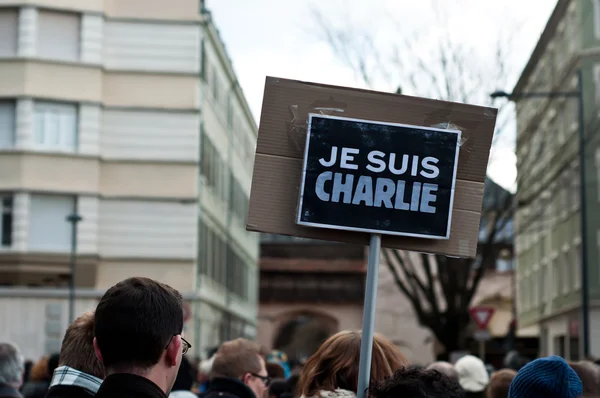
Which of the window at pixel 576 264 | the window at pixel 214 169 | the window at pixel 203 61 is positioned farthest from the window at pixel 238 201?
the window at pixel 576 264

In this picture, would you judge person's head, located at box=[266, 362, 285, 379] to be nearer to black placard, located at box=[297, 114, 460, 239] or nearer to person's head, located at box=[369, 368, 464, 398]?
black placard, located at box=[297, 114, 460, 239]

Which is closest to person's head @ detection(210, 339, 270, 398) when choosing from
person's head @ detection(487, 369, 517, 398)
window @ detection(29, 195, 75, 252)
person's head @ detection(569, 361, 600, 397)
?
person's head @ detection(487, 369, 517, 398)

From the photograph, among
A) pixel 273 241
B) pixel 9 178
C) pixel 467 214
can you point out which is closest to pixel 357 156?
pixel 467 214

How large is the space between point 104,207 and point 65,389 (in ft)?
117

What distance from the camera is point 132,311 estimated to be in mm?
3676

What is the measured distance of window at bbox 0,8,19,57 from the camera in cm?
3819

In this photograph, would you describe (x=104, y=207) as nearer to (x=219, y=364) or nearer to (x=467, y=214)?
(x=219, y=364)

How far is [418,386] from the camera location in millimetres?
3496

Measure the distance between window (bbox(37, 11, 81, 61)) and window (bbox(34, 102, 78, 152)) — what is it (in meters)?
1.61

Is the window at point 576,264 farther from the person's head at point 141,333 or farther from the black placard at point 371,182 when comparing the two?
the person's head at point 141,333

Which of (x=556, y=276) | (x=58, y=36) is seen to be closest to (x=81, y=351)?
(x=58, y=36)

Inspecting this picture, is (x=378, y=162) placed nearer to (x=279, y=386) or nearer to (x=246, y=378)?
(x=246, y=378)

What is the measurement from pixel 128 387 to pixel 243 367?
12.5 feet

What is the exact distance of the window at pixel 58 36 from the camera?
3828 centimetres
